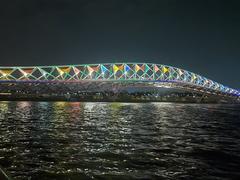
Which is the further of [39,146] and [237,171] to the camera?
[39,146]

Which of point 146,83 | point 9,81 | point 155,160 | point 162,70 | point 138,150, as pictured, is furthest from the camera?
point 162,70

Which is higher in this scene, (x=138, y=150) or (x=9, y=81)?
(x=9, y=81)

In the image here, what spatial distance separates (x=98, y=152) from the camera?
16.8 metres

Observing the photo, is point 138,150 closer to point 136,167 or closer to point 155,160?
point 155,160

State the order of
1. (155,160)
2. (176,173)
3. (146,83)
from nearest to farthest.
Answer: (176,173)
(155,160)
(146,83)

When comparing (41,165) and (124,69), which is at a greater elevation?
(124,69)

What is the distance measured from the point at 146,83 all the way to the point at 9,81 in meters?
58.2

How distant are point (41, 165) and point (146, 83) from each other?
129 meters

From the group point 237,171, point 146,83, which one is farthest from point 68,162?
point 146,83

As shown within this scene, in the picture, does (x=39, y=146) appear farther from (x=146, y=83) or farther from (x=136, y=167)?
(x=146, y=83)

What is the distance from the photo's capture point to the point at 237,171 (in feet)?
42.7

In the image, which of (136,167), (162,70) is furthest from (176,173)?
(162,70)

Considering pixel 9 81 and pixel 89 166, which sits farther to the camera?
pixel 9 81

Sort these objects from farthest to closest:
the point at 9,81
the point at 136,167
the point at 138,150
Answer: the point at 9,81 < the point at 138,150 < the point at 136,167
